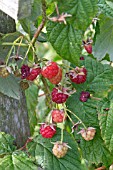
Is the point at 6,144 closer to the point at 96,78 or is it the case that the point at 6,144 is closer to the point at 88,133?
the point at 88,133

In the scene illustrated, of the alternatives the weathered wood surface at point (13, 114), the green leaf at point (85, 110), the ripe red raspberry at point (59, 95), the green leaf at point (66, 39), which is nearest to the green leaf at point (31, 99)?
the weathered wood surface at point (13, 114)

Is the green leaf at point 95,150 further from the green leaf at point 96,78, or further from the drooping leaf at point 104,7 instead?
the drooping leaf at point 104,7

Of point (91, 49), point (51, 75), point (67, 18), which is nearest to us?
point (67, 18)

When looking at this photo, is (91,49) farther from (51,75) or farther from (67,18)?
(67,18)

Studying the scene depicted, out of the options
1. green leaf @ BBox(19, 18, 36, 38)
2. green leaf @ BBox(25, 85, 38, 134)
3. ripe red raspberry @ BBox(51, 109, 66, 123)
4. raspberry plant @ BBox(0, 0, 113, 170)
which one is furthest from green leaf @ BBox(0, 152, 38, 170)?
green leaf @ BBox(25, 85, 38, 134)

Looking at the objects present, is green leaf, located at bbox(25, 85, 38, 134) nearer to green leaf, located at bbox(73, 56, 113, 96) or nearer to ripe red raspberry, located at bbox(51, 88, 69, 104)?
green leaf, located at bbox(73, 56, 113, 96)

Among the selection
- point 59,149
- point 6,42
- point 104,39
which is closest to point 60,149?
point 59,149

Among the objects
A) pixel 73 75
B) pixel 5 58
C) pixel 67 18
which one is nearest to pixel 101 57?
pixel 73 75
